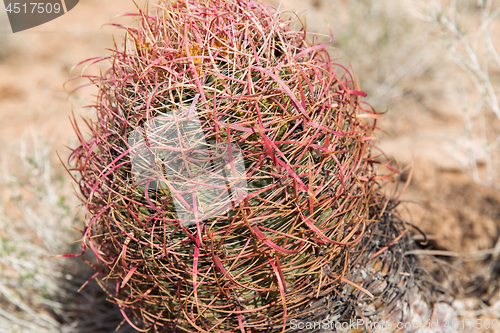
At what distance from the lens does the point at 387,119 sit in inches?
158

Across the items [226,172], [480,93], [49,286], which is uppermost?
[226,172]

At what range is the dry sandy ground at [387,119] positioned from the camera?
2.21 m

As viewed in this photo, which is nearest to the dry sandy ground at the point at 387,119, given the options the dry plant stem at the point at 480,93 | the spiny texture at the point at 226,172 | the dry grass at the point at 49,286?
the dry plant stem at the point at 480,93

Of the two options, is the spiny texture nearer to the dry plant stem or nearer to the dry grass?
the dry grass

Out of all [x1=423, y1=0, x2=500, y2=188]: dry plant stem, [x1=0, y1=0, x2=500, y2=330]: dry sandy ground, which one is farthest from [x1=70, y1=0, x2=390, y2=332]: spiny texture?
[x1=423, y1=0, x2=500, y2=188]: dry plant stem

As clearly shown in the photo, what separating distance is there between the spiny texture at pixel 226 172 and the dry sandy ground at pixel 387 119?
47 centimetres

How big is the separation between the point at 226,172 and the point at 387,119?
3.55m

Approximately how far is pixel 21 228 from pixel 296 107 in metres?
2.92

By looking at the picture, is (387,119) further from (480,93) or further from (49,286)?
(49,286)

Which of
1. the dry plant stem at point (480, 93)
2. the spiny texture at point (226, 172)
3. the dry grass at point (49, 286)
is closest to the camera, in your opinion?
the spiny texture at point (226, 172)

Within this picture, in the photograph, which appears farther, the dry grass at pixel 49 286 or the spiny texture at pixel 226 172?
the dry grass at pixel 49 286

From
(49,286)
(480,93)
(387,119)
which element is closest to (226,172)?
(49,286)

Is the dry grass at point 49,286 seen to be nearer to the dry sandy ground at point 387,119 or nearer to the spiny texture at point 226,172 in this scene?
the dry sandy ground at point 387,119

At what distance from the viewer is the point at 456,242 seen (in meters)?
2.15
